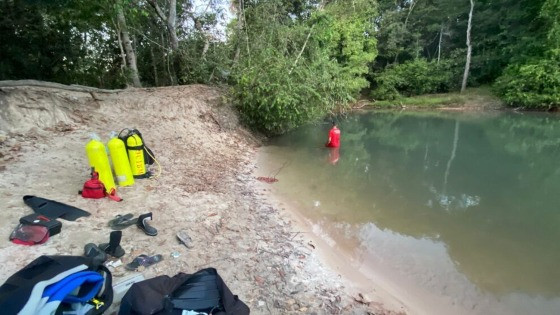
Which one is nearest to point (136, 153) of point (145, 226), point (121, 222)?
point (121, 222)

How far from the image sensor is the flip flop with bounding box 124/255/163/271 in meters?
2.74

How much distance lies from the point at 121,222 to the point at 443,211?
5.06 metres

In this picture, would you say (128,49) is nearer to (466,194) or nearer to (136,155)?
(136,155)

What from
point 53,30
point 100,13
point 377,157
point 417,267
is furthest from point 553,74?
point 53,30

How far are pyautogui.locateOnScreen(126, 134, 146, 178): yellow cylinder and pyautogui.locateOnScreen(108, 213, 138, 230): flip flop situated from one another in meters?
1.18

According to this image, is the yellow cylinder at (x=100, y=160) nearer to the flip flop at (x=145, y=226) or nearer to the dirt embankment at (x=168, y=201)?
the dirt embankment at (x=168, y=201)

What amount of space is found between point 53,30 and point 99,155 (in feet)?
26.2

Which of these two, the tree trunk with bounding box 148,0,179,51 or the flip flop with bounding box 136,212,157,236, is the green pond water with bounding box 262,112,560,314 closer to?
the flip flop with bounding box 136,212,157,236

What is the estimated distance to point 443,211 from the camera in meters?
5.39

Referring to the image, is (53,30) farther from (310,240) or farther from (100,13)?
(310,240)

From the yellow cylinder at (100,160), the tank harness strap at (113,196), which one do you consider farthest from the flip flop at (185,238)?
the yellow cylinder at (100,160)

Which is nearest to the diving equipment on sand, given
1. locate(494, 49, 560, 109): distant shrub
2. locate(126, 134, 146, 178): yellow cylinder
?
locate(126, 134, 146, 178): yellow cylinder

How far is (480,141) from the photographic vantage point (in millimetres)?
11281

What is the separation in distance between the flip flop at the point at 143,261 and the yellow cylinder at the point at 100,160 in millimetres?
1507
